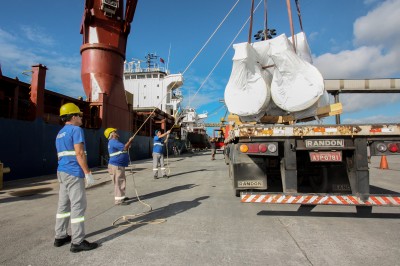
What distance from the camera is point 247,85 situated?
227 inches

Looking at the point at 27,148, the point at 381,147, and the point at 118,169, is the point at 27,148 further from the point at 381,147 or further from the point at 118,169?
the point at 381,147

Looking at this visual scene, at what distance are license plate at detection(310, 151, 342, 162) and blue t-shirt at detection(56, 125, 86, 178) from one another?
340 centimetres

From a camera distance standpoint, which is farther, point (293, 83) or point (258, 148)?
point (293, 83)

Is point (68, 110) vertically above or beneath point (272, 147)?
above

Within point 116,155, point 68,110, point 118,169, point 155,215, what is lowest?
point 155,215

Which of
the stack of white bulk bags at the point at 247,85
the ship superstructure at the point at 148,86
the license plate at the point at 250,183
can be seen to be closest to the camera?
the license plate at the point at 250,183

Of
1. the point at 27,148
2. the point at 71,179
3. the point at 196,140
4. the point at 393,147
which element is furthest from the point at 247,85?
the point at 196,140

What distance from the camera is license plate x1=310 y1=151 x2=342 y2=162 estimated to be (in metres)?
4.28

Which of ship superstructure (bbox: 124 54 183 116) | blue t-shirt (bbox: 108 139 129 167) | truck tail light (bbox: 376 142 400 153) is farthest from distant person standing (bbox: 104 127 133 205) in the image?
ship superstructure (bbox: 124 54 183 116)

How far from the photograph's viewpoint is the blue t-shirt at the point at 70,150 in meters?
3.43

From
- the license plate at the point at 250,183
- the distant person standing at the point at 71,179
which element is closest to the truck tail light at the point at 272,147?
the license plate at the point at 250,183

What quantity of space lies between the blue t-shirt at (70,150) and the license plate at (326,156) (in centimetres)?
340

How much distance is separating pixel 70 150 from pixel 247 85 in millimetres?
3682

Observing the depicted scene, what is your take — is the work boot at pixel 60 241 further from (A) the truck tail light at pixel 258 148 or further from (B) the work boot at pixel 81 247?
(A) the truck tail light at pixel 258 148
